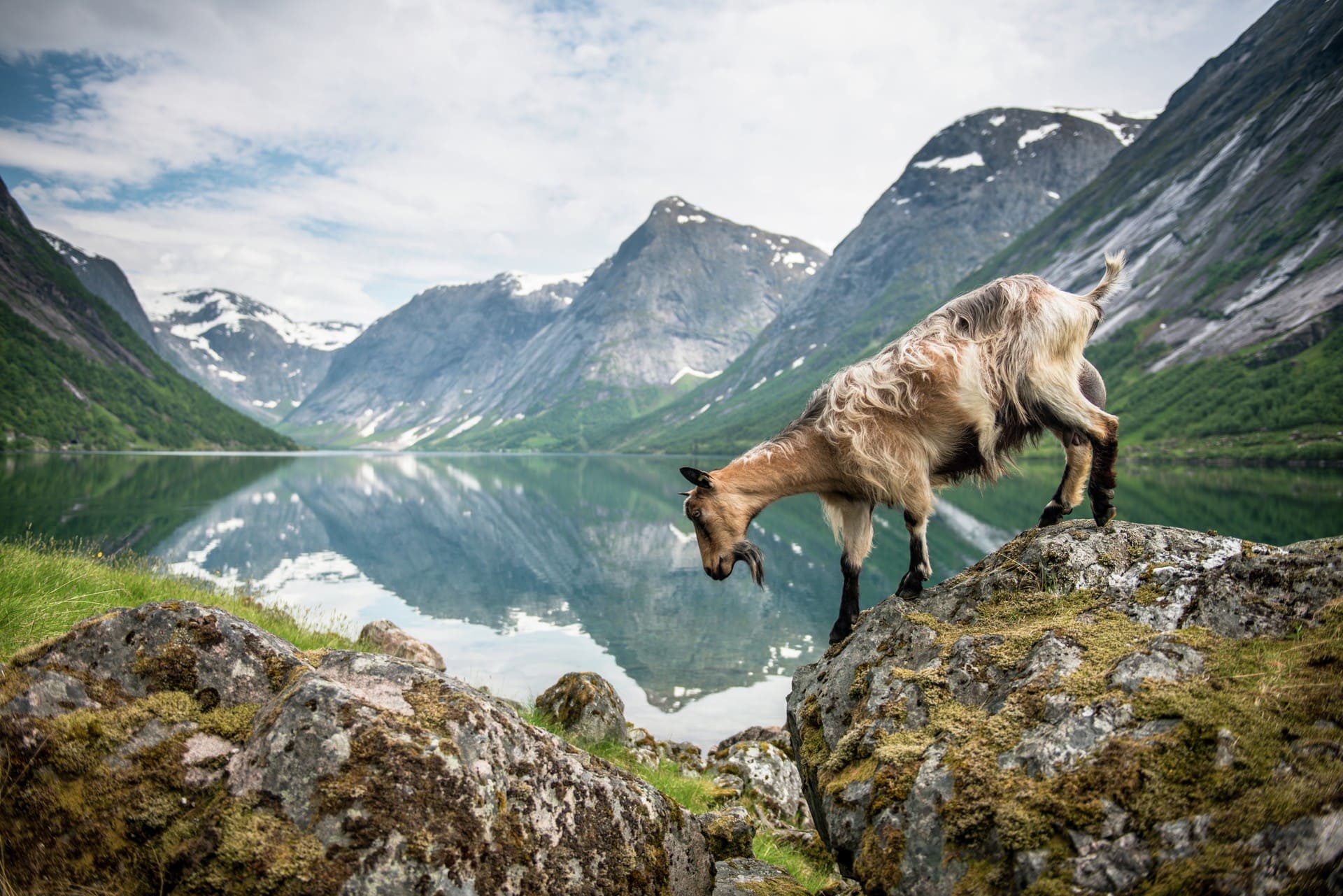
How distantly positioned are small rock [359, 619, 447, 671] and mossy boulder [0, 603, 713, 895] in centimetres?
1163

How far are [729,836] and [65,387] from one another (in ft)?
681

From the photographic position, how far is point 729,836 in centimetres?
572

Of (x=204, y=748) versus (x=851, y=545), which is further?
(x=851, y=545)

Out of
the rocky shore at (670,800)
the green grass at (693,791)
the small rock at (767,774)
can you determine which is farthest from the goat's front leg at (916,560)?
the small rock at (767,774)

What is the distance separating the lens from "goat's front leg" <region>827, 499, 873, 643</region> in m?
6.49

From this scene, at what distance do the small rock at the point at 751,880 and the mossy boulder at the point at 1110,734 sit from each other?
0.63 meters

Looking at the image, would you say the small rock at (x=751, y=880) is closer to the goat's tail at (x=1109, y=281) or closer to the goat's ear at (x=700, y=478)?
the goat's ear at (x=700, y=478)

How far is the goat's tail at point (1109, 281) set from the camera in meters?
6.58

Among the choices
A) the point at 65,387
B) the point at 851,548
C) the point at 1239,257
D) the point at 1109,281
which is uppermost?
the point at 65,387

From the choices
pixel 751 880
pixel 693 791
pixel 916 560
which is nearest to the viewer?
pixel 751 880

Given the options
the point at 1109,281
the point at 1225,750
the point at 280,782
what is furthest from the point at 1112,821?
the point at 1109,281

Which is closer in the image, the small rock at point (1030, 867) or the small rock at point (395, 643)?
the small rock at point (1030, 867)

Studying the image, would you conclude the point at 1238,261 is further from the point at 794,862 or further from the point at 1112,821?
the point at 1112,821

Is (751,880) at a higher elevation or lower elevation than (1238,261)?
higher
